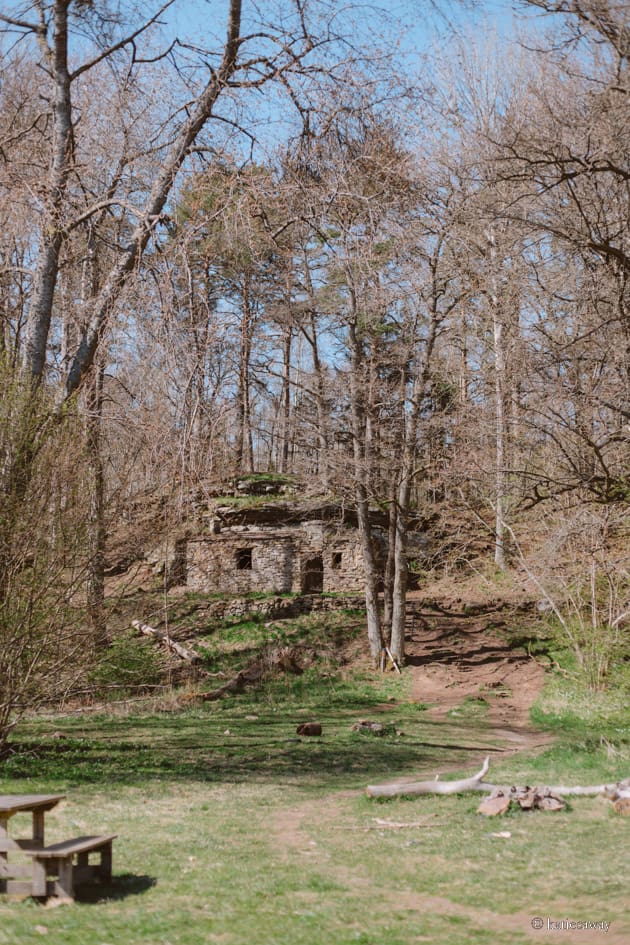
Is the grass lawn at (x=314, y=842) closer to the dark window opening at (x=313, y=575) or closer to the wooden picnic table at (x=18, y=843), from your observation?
the wooden picnic table at (x=18, y=843)

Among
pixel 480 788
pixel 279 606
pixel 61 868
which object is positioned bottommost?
pixel 480 788

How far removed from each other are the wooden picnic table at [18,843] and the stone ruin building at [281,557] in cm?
1990

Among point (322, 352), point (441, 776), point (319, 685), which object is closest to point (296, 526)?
point (322, 352)

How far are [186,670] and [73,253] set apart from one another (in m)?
12.8

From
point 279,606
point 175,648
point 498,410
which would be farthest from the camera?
point 279,606

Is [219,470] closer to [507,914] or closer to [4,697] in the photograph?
[4,697]

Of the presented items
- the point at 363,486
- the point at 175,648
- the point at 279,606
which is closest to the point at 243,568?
the point at 279,606

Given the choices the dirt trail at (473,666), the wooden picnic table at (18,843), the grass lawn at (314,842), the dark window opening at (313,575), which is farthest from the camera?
the dark window opening at (313,575)

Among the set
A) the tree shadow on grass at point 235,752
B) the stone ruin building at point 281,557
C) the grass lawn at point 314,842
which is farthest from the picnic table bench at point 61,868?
the stone ruin building at point 281,557

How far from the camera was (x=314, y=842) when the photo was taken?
681 centimetres

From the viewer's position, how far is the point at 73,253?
10078mm

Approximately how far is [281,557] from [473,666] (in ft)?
23.6

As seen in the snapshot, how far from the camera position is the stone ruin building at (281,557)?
84.7 ft

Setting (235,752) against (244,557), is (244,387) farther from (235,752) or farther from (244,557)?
(244,557)
